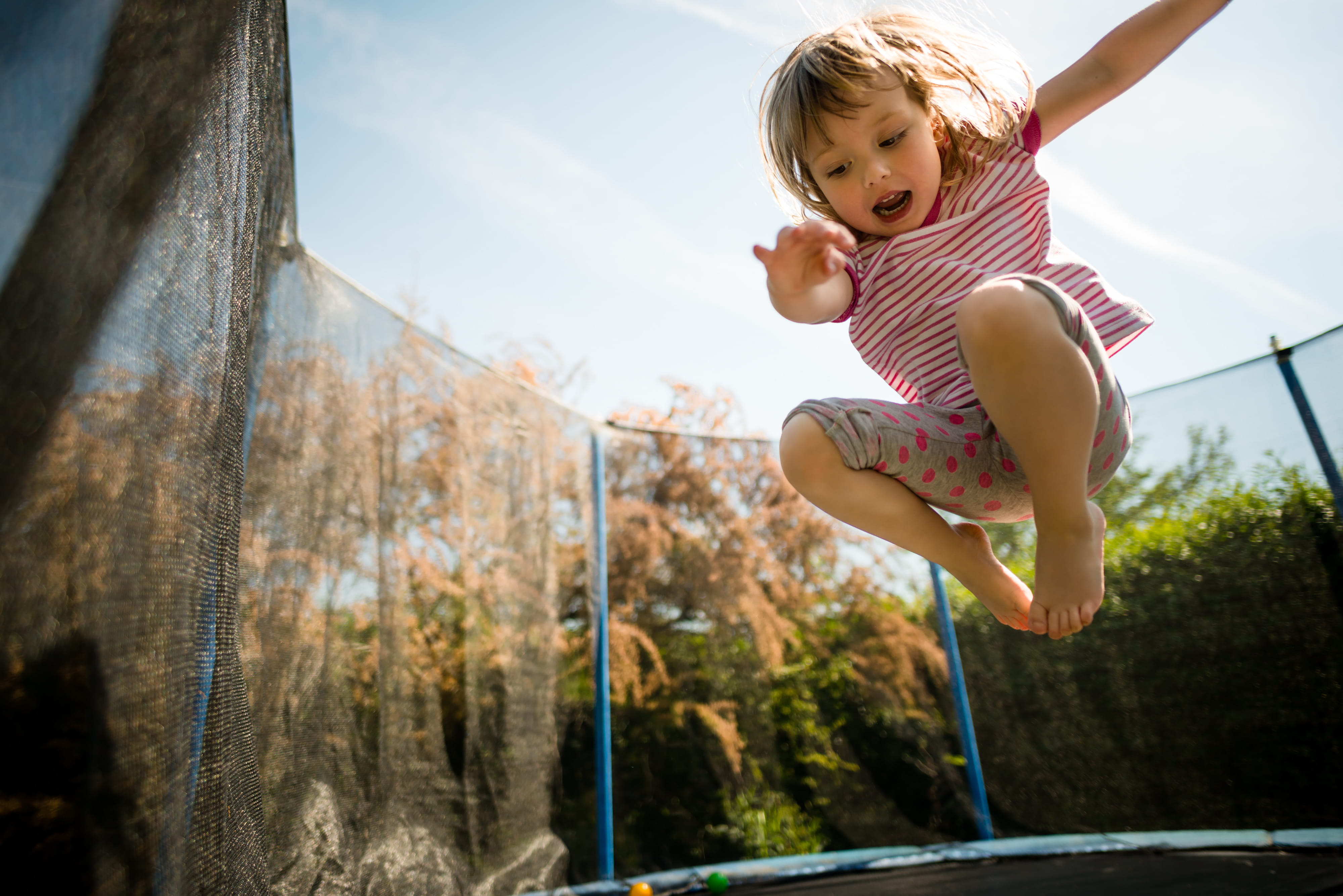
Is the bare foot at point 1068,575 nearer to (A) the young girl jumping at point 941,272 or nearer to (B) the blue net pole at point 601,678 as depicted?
(A) the young girl jumping at point 941,272

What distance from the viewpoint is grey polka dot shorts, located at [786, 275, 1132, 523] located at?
979mm

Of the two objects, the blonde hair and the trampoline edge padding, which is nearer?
the blonde hair

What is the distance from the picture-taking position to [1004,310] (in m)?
0.85

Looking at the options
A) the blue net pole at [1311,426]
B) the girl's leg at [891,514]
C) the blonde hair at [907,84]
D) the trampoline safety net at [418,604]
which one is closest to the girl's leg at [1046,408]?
the girl's leg at [891,514]

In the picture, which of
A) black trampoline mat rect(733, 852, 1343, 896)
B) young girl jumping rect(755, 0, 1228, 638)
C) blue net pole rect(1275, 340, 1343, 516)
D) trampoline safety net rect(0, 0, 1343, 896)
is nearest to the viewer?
trampoline safety net rect(0, 0, 1343, 896)

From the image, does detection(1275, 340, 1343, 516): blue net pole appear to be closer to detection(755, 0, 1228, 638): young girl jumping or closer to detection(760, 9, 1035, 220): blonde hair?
detection(755, 0, 1228, 638): young girl jumping

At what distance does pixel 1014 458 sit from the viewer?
1.09 m

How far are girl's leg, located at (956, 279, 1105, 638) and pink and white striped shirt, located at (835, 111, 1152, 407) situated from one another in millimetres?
209

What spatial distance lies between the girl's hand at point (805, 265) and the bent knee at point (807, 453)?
0.15 metres

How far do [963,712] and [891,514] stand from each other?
226 cm

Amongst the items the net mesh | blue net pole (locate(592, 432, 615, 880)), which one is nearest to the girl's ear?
blue net pole (locate(592, 432, 615, 880))

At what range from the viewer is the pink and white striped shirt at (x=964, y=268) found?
3.55ft

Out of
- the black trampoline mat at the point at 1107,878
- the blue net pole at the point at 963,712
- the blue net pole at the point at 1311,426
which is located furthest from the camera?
the blue net pole at the point at 963,712

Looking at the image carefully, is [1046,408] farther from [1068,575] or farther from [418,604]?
[418,604]
